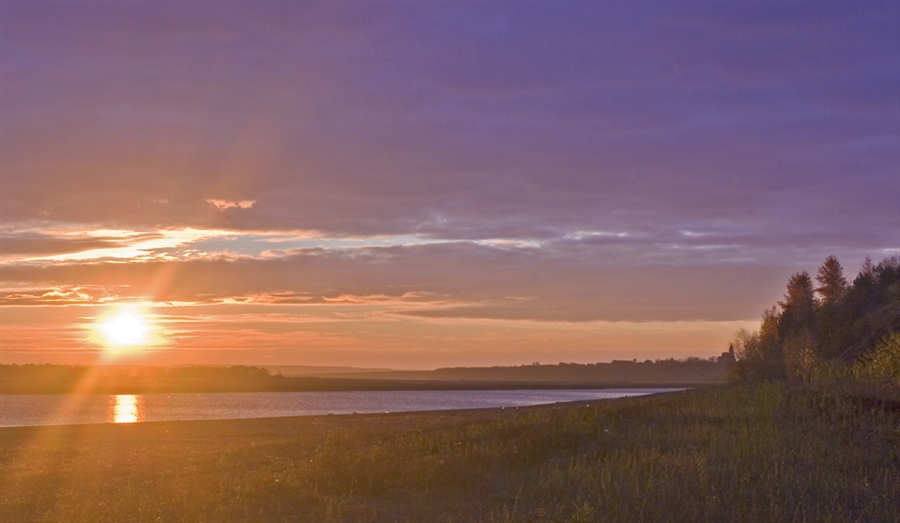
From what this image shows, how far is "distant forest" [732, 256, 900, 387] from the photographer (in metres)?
25.5

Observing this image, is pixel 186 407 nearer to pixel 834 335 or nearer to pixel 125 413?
pixel 125 413

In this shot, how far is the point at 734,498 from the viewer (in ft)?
39.0

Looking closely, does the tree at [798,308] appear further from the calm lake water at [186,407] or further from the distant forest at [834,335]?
the calm lake water at [186,407]

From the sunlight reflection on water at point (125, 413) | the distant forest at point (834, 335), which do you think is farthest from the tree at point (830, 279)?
the sunlight reflection on water at point (125, 413)

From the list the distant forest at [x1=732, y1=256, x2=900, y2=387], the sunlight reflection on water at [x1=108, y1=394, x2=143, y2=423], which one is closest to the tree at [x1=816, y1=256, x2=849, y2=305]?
the distant forest at [x1=732, y1=256, x2=900, y2=387]

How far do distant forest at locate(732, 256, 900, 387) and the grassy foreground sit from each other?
4326 mm

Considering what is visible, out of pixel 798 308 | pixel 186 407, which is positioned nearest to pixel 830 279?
pixel 798 308

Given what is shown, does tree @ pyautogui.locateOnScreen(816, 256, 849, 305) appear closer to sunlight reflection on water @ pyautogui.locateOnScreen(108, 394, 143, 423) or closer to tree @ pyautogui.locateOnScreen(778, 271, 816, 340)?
tree @ pyautogui.locateOnScreen(778, 271, 816, 340)

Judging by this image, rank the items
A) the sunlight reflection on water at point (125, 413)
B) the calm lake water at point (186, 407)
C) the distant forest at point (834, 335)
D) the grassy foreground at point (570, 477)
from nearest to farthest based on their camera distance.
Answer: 1. the grassy foreground at point (570, 477)
2. the distant forest at point (834, 335)
3. the sunlight reflection on water at point (125, 413)
4. the calm lake water at point (186, 407)

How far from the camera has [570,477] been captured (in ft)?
45.4

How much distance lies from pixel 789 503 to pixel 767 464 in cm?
221

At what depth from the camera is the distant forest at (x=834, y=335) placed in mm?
25547

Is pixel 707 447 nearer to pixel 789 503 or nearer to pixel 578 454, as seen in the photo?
pixel 578 454

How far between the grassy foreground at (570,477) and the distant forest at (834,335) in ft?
14.2
